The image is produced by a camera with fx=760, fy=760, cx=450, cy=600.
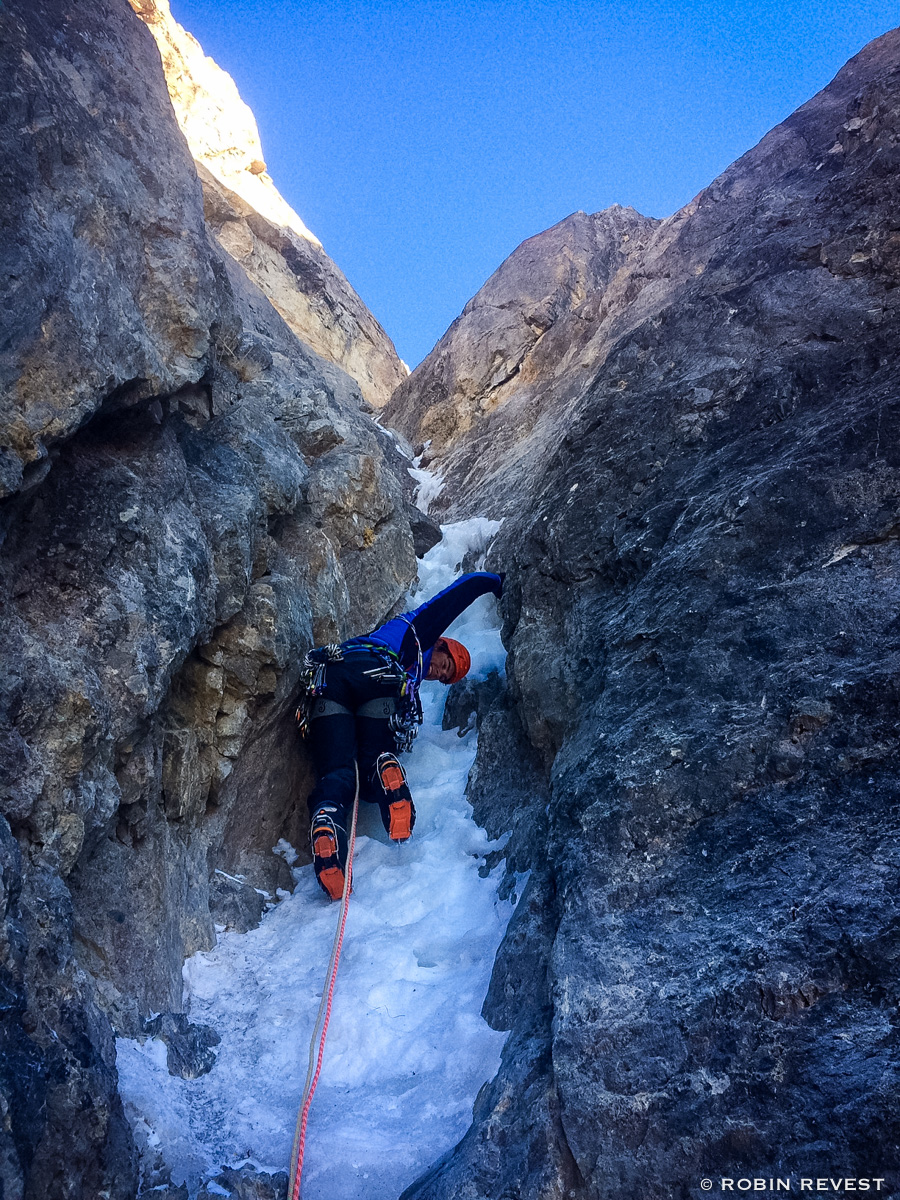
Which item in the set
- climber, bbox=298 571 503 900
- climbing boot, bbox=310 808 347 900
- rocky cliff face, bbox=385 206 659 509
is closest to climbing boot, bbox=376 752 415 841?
climber, bbox=298 571 503 900

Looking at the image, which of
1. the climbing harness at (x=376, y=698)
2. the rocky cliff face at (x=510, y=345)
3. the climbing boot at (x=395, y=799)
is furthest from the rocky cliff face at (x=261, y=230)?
the climbing boot at (x=395, y=799)

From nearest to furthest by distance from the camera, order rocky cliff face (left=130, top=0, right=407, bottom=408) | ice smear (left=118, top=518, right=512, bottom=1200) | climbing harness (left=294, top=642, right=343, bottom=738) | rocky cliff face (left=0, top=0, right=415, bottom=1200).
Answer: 1. rocky cliff face (left=0, top=0, right=415, bottom=1200)
2. ice smear (left=118, top=518, right=512, bottom=1200)
3. climbing harness (left=294, top=642, right=343, bottom=738)
4. rocky cliff face (left=130, top=0, right=407, bottom=408)

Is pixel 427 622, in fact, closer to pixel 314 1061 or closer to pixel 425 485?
pixel 314 1061

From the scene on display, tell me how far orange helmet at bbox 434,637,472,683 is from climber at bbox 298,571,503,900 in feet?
1.44

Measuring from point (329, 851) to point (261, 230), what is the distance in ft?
55.3

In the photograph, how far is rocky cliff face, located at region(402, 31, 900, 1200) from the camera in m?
2.29

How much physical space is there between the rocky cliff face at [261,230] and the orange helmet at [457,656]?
10899 millimetres

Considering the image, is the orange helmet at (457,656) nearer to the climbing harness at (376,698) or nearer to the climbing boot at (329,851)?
the climbing harness at (376,698)

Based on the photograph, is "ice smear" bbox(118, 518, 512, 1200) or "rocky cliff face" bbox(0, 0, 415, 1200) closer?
"rocky cliff face" bbox(0, 0, 415, 1200)

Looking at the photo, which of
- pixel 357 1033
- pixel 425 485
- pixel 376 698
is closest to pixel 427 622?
pixel 376 698

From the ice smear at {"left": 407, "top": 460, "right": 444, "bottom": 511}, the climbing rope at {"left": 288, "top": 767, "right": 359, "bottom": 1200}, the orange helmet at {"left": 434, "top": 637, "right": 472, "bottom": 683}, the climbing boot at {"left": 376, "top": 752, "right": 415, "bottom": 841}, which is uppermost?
the ice smear at {"left": 407, "top": 460, "right": 444, "bottom": 511}

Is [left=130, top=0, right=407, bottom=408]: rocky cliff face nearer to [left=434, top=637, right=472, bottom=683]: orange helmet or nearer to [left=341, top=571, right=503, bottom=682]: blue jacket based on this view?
[left=341, top=571, right=503, bottom=682]: blue jacket

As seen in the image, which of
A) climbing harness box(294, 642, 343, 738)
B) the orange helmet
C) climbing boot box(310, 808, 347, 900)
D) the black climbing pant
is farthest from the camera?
the orange helmet

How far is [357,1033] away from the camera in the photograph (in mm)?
3375
